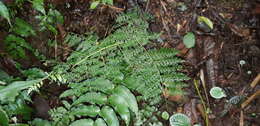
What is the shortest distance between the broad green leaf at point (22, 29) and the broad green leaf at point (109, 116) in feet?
3.27

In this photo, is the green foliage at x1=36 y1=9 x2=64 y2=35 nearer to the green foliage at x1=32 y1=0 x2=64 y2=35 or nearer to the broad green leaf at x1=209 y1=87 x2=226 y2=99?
the green foliage at x1=32 y1=0 x2=64 y2=35

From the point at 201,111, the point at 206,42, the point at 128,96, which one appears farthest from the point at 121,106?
the point at 206,42

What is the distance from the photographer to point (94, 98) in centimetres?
203

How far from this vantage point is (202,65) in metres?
2.73

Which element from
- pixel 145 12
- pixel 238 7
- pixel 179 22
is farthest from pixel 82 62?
pixel 238 7

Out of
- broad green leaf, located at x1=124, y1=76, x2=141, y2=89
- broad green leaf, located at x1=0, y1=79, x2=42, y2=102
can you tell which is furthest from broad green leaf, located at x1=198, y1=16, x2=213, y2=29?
broad green leaf, located at x1=0, y1=79, x2=42, y2=102

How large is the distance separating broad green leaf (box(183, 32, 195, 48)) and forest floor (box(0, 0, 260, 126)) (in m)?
0.04

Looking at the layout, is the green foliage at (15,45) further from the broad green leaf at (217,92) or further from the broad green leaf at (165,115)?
the broad green leaf at (217,92)

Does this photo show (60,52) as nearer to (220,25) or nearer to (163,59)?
(163,59)

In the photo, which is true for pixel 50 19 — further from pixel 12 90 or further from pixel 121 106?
pixel 121 106

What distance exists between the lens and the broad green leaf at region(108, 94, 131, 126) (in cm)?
200

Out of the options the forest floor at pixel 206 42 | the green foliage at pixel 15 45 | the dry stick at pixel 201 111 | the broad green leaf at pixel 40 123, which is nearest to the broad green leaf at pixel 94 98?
the broad green leaf at pixel 40 123

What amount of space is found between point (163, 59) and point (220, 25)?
0.91 metres

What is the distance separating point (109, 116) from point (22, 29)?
1.11 meters
